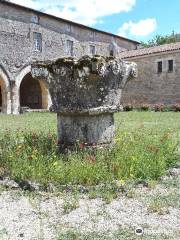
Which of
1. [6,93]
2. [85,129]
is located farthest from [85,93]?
[6,93]

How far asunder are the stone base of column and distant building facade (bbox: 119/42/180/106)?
22.0 metres

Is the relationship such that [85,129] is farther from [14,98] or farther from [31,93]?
[31,93]

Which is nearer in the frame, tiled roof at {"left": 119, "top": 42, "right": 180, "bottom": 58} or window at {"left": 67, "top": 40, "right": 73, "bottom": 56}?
tiled roof at {"left": 119, "top": 42, "right": 180, "bottom": 58}

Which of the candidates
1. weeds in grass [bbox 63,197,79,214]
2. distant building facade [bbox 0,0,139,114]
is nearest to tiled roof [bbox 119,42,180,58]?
distant building facade [bbox 0,0,139,114]

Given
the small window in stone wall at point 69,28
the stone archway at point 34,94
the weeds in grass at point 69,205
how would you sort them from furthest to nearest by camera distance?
the small window in stone wall at point 69,28 → the stone archway at point 34,94 → the weeds in grass at point 69,205

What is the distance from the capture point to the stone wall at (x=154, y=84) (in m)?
27.0

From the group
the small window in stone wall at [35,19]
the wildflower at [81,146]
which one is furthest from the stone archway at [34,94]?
the wildflower at [81,146]

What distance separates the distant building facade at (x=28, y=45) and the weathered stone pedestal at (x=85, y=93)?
16208 millimetres

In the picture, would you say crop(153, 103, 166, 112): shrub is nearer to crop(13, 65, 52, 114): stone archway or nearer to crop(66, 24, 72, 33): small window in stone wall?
crop(13, 65, 52, 114): stone archway

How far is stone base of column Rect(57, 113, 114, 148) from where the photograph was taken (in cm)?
561

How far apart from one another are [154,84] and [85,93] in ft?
77.6

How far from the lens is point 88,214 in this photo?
3.62 m

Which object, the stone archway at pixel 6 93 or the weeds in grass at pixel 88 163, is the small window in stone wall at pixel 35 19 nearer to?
the stone archway at pixel 6 93

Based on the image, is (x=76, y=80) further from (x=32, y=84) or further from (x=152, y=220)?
(x=32, y=84)
